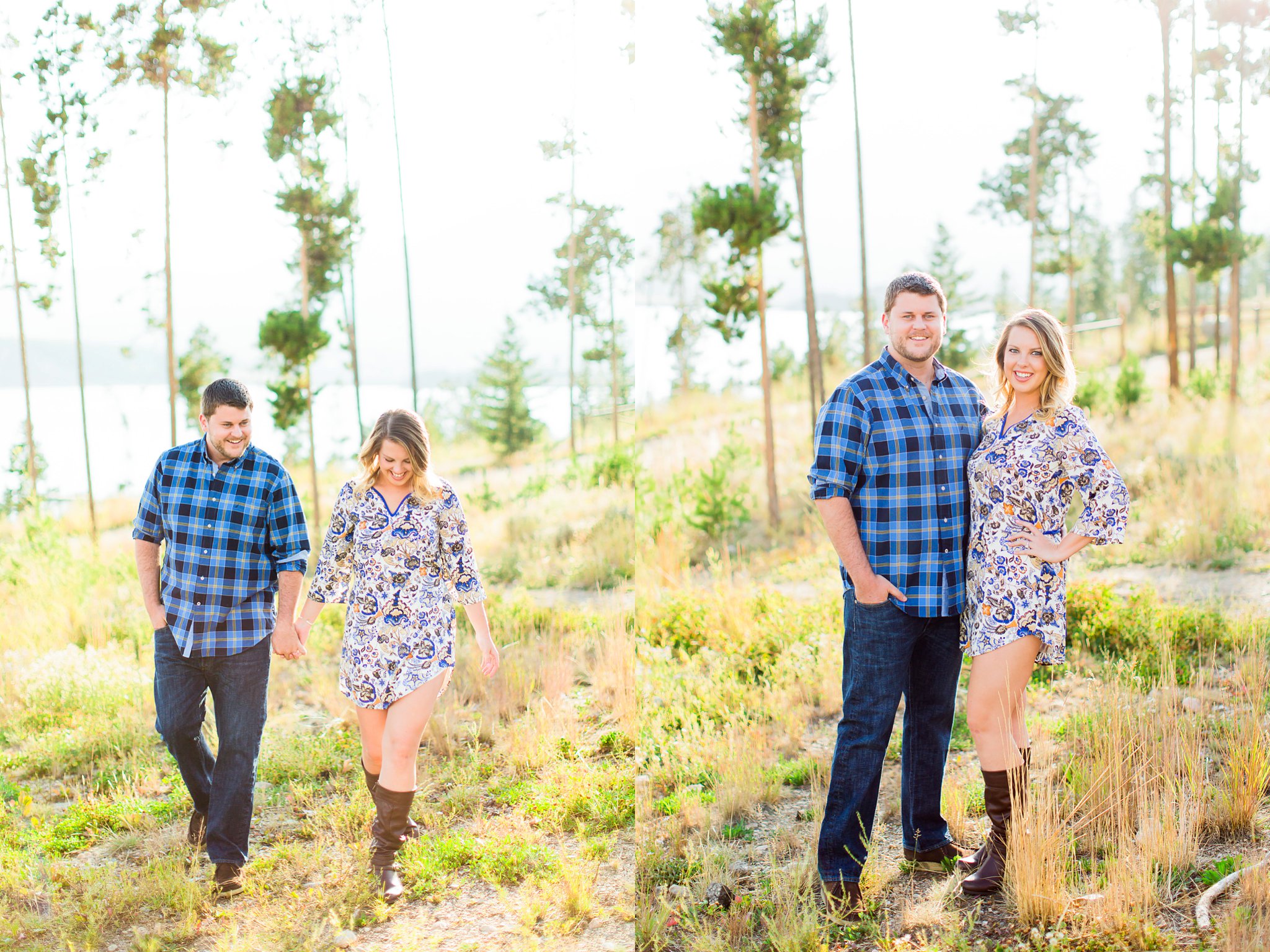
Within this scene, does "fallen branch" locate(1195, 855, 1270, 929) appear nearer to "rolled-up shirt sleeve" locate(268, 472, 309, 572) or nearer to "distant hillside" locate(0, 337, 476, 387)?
"rolled-up shirt sleeve" locate(268, 472, 309, 572)

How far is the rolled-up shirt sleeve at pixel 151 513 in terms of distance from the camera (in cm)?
332

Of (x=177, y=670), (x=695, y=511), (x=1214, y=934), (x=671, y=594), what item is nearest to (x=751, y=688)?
(x=671, y=594)

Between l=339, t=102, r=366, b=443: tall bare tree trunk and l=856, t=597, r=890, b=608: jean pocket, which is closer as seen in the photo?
l=856, t=597, r=890, b=608: jean pocket

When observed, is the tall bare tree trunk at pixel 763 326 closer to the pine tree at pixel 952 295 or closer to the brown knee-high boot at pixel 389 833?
the pine tree at pixel 952 295

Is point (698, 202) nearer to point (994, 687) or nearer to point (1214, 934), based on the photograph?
point (994, 687)

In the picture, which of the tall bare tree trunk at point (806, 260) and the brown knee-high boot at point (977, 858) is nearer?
the brown knee-high boot at point (977, 858)

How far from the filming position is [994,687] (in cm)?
300

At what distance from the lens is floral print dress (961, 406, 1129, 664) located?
2.94 m

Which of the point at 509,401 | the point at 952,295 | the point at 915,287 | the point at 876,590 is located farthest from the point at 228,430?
the point at 952,295

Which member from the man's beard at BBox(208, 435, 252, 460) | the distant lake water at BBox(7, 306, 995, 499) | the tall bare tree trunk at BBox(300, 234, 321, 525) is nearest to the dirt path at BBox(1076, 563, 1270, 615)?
the distant lake water at BBox(7, 306, 995, 499)

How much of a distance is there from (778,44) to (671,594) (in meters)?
5.44

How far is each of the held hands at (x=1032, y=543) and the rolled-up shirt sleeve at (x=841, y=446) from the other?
53cm

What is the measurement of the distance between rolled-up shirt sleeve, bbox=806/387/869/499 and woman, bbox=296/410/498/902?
1.24 meters

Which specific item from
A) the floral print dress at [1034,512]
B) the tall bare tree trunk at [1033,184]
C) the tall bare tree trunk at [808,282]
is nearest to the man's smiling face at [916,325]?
the floral print dress at [1034,512]
